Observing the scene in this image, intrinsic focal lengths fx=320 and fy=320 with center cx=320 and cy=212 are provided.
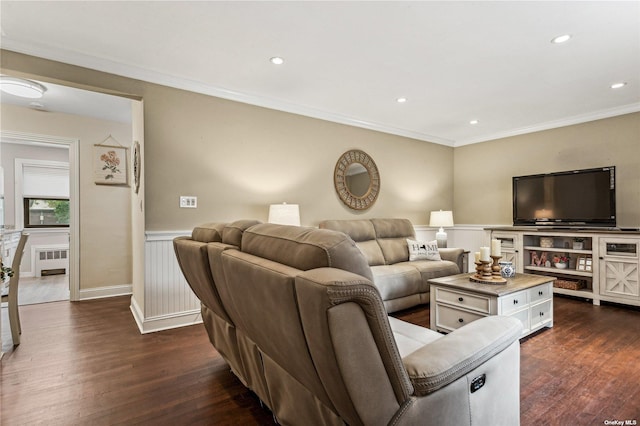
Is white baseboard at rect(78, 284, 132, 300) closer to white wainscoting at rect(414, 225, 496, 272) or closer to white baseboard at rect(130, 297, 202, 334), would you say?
white baseboard at rect(130, 297, 202, 334)

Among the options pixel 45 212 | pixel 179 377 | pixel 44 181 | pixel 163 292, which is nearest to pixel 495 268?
pixel 179 377

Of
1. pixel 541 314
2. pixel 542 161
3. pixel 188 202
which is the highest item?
pixel 542 161

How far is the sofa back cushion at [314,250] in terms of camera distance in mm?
1001

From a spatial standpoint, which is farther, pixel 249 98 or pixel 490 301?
pixel 249 98

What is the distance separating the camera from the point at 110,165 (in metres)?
4.29

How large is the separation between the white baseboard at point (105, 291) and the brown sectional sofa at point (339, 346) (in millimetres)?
3490

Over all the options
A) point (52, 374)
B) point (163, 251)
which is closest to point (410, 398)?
point (52, 374)

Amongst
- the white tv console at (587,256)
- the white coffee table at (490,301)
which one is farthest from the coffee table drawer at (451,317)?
the white tv console at (587,256)

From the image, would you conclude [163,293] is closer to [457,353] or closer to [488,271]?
[457,353]

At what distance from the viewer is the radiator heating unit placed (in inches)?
221

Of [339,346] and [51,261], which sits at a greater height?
[339,346]

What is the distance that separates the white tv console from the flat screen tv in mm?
232

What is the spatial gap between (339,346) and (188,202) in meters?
2.83

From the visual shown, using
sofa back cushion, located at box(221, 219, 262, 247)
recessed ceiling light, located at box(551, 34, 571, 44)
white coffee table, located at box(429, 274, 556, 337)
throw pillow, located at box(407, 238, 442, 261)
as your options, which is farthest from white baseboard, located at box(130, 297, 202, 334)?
recessed ceiling light, located at box(551, 34, 571, 44)
